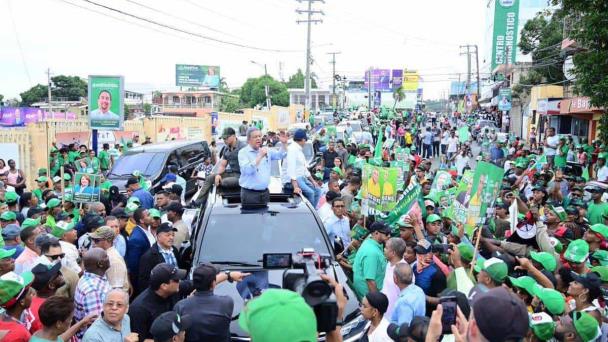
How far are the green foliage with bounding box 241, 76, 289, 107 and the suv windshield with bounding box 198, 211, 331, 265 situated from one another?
75.1 metres

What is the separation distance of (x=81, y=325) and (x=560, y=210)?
6.46 metres

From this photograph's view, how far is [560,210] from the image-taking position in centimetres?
823

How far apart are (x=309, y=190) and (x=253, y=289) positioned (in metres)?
5.03

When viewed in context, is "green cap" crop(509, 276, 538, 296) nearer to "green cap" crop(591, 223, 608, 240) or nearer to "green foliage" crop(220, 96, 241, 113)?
"green cap" crop(591, 223, 608, 240)

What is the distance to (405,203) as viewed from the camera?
819cm

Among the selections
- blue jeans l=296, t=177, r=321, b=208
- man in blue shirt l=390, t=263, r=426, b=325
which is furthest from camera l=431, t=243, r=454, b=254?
blue jeans l=296, t=177, r=321, b=208

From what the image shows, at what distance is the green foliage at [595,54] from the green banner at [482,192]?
266 inches

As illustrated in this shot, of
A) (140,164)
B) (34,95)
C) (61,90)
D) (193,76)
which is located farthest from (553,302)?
(193,76)

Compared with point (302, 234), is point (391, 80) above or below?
above

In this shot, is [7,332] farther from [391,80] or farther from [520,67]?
[391,80]

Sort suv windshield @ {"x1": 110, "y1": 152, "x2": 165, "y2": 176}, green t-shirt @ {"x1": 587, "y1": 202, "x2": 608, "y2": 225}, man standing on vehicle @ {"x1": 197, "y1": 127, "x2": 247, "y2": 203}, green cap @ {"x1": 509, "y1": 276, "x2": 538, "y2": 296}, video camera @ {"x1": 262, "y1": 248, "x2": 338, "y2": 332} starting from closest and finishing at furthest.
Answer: video camera @ {"x1": 262, "y1": 248, "x2": 338, "y2": 332}
green cap @ {"x1": 509, "y1": 276, "x2": 538, "y2": 296}
green t-shirt @ {"x1": 587, "y1": 202, "x2": 608, "y2": 225}
man standing on vehicle @ {"x1": 197, "y1": 127, "x2": 247, "y2": 203}
suv windshield @ {"x1": 110, "y1": 152, "x2": 165, "y2": 176}

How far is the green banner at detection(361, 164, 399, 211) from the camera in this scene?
8.81m

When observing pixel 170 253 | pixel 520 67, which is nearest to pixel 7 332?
pixel 170 253

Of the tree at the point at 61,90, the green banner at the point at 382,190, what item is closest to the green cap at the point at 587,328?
the green banner at the point at 382,190
